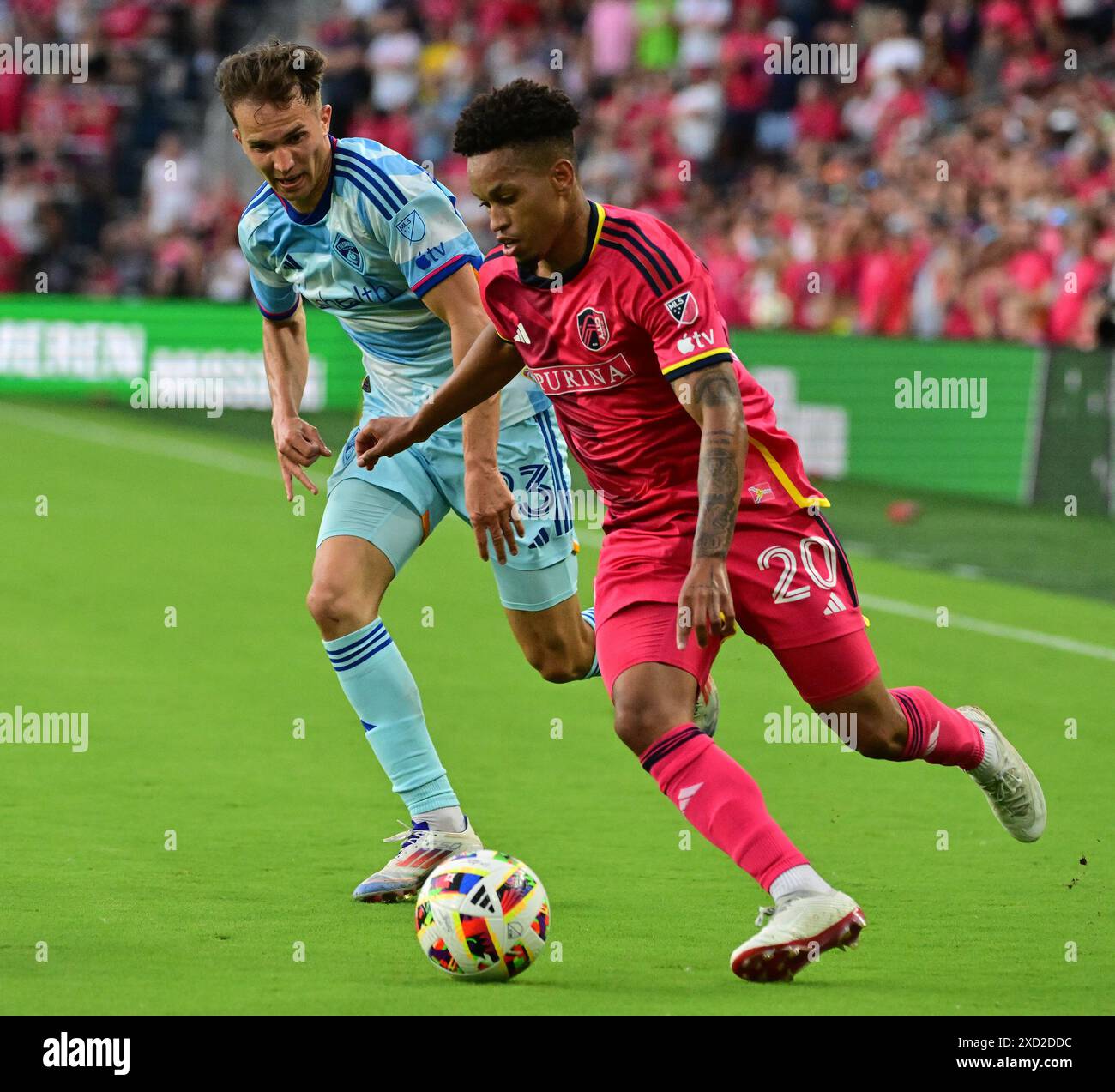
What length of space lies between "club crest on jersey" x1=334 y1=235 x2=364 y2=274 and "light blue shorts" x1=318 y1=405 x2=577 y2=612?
1.72 feet

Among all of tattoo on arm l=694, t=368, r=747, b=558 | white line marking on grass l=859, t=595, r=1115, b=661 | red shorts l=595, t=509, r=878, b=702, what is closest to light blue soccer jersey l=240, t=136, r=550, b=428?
red shorts l=595, t=509, r=878, b=702

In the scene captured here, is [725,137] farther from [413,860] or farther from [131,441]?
[413,860]

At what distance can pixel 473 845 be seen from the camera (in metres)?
6.38

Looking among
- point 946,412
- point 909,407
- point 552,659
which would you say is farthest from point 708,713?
point 909,407

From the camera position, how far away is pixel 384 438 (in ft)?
19.5

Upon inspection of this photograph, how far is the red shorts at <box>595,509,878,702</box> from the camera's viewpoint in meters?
5.39

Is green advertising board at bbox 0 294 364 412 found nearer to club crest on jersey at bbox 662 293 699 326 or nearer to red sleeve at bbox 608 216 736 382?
red sleeve at bbox 608 216 736 382

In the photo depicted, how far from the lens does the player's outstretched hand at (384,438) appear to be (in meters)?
5.93

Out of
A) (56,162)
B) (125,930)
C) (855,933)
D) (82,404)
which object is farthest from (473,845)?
(56,162)

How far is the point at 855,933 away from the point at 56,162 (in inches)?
958

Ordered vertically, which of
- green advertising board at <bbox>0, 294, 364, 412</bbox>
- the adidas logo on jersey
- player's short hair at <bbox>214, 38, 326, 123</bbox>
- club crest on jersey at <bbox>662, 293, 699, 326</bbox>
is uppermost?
green advertising board at <bbox>0, 294, 364, 412</bbox>

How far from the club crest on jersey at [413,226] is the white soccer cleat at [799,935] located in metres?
2.41

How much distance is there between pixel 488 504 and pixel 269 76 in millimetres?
1410

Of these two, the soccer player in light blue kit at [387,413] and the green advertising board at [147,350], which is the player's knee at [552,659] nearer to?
the soccer player in light blue kit at [387,413]
